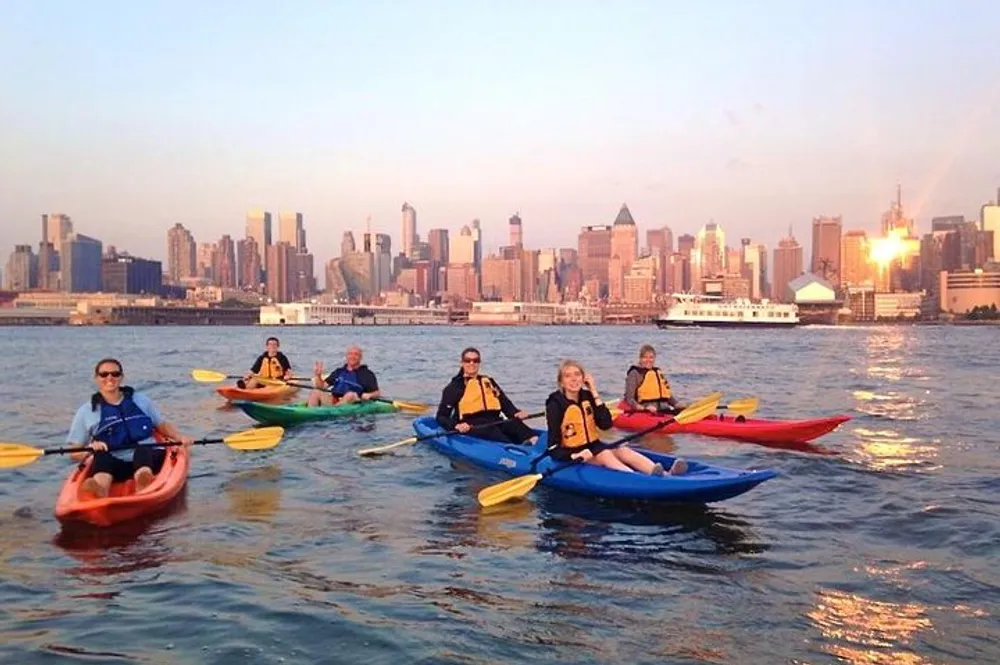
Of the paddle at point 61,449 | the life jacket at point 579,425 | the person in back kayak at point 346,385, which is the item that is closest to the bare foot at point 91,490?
the paddle at point 61,449

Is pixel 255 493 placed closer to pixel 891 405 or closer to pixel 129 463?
pixel 129 463

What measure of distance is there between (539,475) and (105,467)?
183 inches

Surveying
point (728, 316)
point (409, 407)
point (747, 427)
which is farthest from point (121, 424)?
point (728, 316)

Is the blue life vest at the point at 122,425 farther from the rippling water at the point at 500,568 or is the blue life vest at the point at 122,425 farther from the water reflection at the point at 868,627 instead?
the water reflection at the point at 868,627

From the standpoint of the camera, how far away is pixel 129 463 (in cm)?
957

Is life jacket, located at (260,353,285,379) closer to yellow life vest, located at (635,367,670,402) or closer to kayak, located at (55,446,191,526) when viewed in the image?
yellow life vest, located at (635,367,670,402)

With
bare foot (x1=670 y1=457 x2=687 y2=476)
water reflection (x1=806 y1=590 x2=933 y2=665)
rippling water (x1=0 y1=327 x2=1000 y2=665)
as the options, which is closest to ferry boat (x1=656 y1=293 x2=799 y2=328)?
rippling water (x1=0 y1=327 x2=1000 y2=665)

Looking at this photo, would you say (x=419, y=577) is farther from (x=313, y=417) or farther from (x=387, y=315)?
(x=387, y=315)

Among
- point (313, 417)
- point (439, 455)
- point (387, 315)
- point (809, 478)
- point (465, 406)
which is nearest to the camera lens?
point (809, 478)

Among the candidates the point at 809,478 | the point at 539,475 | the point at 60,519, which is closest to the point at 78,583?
the point at 60,519

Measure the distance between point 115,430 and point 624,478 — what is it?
5.53 meters

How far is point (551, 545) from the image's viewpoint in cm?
823

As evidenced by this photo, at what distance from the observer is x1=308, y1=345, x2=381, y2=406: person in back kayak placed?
1769 cm

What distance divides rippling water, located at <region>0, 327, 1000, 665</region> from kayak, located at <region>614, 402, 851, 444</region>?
66 cm
